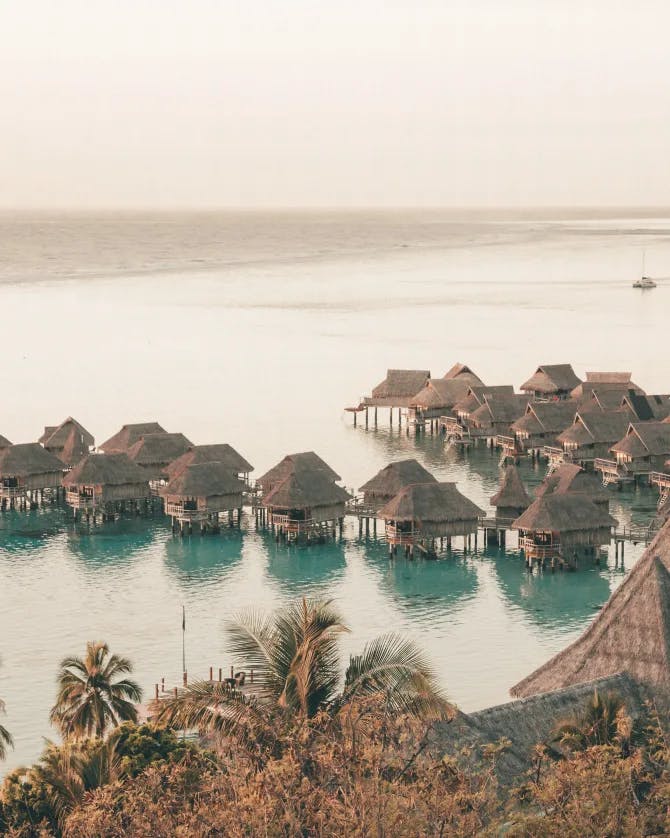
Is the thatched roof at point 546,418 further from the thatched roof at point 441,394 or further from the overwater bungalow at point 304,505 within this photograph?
the overwater bungalow at point 304,505

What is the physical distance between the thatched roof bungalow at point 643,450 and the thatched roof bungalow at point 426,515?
42.8 feet

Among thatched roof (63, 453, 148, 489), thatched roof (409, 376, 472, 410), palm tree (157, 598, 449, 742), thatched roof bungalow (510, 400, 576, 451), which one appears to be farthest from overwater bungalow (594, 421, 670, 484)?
palm tree (157, 598, 449, 742)

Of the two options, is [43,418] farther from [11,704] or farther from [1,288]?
[1,288]

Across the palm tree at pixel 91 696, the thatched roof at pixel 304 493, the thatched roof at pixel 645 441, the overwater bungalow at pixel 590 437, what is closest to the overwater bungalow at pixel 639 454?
the thatched roof at pixel 645 441

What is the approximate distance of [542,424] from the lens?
2825 inches

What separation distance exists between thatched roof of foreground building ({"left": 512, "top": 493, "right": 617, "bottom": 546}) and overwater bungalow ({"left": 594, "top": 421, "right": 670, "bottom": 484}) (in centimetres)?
1278

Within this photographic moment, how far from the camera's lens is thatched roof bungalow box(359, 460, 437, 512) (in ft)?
189

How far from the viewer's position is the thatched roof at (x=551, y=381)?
83.9 m

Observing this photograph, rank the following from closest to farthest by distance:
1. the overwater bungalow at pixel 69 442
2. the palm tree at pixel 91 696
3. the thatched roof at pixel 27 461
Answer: the palm tree at pixel 91 696
the thatched roof at pixel 27 461
the overwater bungalow at pixel 69 442

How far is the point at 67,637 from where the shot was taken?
45.3 m

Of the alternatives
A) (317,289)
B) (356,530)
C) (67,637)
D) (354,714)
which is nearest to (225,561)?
(356,530)

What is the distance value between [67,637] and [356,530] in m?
16.1

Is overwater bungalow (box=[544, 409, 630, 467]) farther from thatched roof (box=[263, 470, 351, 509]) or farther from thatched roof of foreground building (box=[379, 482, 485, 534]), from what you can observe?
thatched roof (box=[263, 470, 351, 509])

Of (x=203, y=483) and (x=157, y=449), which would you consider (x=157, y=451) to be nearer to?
(x=157, y=449)
